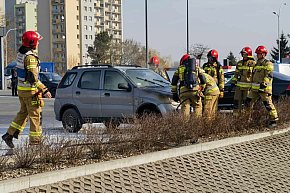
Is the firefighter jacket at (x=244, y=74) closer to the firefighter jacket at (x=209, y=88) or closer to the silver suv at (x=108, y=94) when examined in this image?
the firefighter jacket at (x=209, y=88)

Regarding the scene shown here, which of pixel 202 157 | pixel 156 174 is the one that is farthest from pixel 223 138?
pixel 156 174

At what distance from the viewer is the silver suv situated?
11156 millimetres

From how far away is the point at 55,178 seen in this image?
228 inches

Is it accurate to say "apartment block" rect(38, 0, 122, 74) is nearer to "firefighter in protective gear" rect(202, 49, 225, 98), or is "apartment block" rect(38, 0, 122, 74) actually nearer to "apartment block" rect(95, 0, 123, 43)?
"apartment block" rect(95, 0, 123, 43)

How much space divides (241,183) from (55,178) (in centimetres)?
282

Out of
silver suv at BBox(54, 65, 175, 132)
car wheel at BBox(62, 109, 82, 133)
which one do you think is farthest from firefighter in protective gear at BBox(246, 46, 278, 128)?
car wheel at BBox(62, 109, 82, 133)

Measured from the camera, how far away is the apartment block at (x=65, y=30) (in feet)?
347

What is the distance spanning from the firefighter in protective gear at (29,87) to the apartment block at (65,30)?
96.1 meters

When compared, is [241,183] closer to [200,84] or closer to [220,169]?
[220,169]

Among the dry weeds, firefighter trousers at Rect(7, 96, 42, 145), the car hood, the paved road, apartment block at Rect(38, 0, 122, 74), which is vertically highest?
apartment block at Rect(38, 0, 122, 74)

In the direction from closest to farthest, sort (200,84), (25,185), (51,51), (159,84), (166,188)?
(25,185)
(166,188)
(200,84)
(159,84)
(51,51)

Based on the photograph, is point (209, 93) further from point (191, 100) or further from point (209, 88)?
point (191, 100)

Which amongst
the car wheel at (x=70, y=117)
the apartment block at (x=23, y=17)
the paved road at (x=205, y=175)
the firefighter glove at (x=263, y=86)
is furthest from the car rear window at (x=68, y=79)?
the apartment block at (x=23, y=17)

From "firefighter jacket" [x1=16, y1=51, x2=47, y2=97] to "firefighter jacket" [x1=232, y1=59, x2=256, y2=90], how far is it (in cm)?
611
